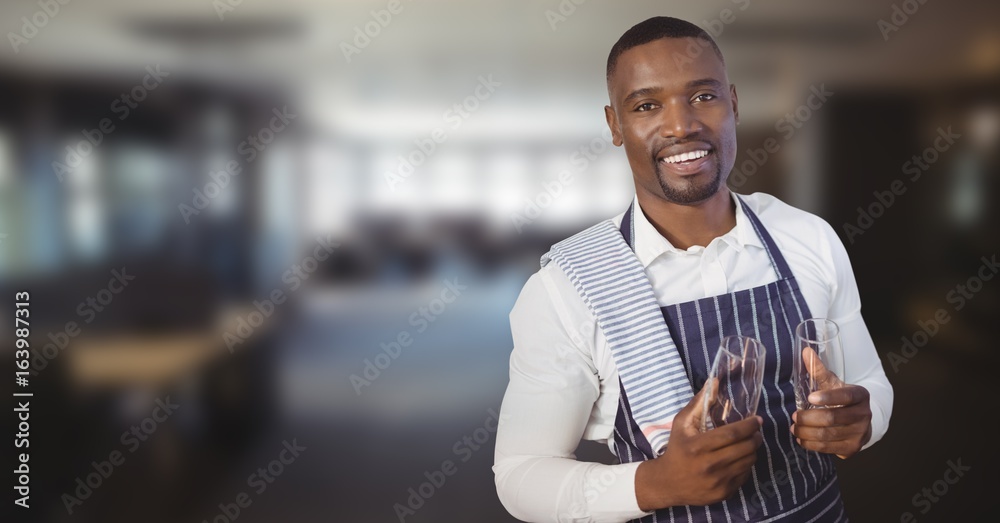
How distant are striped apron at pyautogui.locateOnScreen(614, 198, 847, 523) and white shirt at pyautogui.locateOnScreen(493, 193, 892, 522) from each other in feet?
0.16

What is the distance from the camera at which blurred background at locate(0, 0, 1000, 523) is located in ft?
8.38

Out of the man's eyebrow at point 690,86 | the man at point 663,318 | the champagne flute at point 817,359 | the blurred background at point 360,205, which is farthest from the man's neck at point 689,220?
the blurred background at point 360,205

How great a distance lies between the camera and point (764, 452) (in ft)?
4.90

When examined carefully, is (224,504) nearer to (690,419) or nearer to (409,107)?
(409,107)

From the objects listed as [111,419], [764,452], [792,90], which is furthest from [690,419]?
[111,419]

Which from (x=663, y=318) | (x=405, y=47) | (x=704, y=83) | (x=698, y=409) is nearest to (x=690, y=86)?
(x=704, y=83)

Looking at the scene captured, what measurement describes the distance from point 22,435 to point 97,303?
1.64 ft

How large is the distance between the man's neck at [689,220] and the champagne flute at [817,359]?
15.2 inches

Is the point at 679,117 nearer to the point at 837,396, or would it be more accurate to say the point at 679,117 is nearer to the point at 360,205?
the point at 837,396

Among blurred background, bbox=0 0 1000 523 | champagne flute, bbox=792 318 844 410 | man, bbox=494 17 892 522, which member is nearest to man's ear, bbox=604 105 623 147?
man, bbox=494 17 892 522

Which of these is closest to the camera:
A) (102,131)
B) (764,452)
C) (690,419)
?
(690,419)

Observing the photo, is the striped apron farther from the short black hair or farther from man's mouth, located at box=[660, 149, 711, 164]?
the short black hair

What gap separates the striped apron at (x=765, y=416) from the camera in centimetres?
148

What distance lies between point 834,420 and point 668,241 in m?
0.50
